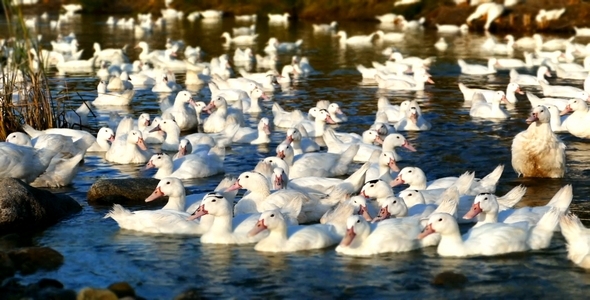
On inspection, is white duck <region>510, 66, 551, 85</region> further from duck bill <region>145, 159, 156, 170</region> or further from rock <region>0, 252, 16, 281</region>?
rock <region>0, 252, 16, 281</region>

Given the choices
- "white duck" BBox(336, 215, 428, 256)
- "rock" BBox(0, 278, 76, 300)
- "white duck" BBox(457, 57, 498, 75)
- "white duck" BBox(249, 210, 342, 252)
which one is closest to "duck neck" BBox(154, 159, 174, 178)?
"white duck" BBox(249, 210, 342, 252)

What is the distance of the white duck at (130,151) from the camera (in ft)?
52.9

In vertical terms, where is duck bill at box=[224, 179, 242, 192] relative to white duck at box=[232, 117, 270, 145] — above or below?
above

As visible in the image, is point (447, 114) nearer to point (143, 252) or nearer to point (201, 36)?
point (143, 252)

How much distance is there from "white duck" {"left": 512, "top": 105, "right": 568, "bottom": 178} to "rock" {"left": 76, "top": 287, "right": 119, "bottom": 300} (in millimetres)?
7710

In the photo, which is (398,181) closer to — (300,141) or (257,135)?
(300,141)

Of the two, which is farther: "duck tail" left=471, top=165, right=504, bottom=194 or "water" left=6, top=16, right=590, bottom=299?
"duck tail" left=471, top=165, right=504, bottom=194

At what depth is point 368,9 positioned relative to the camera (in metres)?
57.8

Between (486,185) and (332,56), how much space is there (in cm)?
2369

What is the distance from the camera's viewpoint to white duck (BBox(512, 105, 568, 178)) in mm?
14422

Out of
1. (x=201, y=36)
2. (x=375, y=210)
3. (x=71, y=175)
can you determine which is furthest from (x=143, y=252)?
(x=201, y=36)

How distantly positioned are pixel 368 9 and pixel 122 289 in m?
50.0

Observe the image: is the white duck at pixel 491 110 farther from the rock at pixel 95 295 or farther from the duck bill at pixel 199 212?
the rock at pixel 95 295

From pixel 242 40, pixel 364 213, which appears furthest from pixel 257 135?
pixel 242 40
